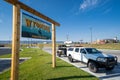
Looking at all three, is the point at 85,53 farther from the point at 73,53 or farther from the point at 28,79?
the point at 28,79

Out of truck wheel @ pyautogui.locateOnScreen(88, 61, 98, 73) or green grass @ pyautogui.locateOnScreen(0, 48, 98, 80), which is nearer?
green grass @ pyautogui.locateOnScreen(0, 48, 98, 80)

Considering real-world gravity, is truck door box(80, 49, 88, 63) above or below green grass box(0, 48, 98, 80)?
above

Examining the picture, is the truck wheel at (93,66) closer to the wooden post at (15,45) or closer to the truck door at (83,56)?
the truck door at (83,56)

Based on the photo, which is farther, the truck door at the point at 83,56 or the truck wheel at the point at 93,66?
the truck door at the point at 83,56

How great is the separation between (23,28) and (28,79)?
2.95 m

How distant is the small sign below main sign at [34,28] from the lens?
877 centimetres

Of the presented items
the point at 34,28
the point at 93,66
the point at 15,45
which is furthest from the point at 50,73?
the point at 15,45

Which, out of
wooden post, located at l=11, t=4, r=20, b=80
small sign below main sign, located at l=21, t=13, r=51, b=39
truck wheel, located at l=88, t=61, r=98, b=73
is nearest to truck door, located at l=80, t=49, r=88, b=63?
truck wheel, located at l=88, t=61, r=98, b=73

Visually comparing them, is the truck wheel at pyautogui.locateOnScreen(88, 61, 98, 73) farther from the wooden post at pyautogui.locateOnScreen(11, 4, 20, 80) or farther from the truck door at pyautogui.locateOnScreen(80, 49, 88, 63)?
the wooden post at pyautogui.locateOnScreen(11, 4, 20, 80)

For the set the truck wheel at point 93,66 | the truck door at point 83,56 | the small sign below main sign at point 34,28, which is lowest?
the truck wheel at point 93,66

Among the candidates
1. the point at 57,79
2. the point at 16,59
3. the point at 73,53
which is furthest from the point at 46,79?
the point at 73,53

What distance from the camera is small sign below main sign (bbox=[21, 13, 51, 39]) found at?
28.8 ft

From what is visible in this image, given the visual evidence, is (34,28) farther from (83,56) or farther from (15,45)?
(83,56)

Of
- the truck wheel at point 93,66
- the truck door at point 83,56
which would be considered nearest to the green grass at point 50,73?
the truck wheel at point 93,66
